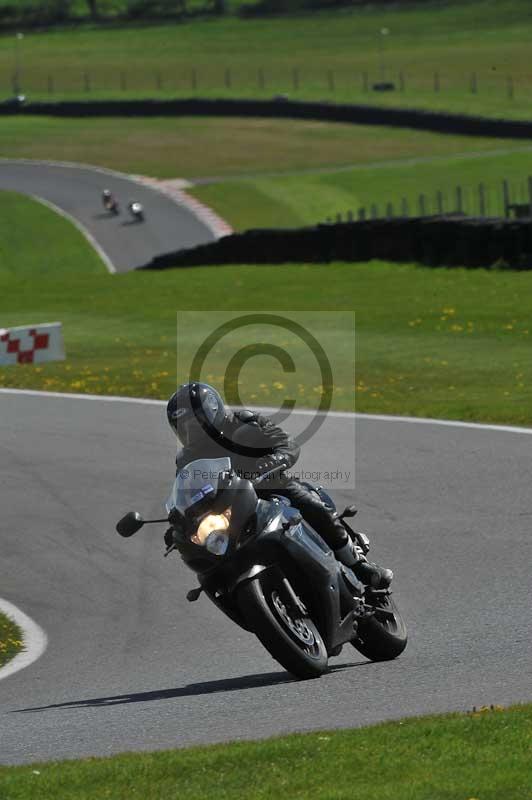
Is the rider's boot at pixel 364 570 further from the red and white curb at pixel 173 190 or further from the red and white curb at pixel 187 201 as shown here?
the red and white curb at pixel 187 201

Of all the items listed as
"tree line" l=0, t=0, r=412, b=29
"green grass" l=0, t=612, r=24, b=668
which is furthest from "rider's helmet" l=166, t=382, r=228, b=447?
"tree line" l=0, t=0, r=412, b=29

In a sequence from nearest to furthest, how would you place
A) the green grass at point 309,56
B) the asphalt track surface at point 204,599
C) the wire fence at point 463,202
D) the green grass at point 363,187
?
the asphalt track surface at point 204,599 → the wire fence at point 463,202 → the green grass at point 363,187 → the green grass at point 309,56

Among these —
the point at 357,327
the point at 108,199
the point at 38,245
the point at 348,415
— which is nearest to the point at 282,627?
the point at 348,415

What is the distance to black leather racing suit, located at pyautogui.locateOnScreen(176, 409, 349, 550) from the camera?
7996 mm

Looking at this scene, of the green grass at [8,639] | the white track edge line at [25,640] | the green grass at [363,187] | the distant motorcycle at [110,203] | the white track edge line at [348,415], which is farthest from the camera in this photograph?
the distant motorcycle at [110,203]

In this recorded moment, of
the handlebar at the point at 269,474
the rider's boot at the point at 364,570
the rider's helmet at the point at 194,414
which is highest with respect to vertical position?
the rider's helmet at the point at 194,414

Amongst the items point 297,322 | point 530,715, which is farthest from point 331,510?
point 297,322

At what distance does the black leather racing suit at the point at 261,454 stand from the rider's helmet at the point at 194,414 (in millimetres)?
35

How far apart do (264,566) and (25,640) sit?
246 cm

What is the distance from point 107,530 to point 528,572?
371 centimetres

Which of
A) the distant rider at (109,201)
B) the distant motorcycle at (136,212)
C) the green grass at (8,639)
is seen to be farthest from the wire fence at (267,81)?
the green grass at (8,639)

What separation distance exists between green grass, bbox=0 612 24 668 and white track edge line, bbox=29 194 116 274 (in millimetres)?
38765

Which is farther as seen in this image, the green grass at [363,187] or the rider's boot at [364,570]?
the green grass at [363,187]

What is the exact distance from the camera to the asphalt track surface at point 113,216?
2098 inches
